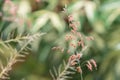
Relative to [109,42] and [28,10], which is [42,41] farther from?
[109,42]

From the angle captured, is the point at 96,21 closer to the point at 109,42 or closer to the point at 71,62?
the point at 109,42

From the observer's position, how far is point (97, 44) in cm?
241

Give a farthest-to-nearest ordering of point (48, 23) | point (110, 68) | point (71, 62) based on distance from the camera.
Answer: point (48, 23) → point (110, 68) → point (71, 62)

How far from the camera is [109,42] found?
2408 mm

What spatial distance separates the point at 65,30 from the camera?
96.3 inches

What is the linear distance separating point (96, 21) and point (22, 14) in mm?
391

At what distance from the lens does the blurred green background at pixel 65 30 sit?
232 centimetres

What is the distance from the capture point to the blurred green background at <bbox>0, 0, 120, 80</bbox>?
2.32m

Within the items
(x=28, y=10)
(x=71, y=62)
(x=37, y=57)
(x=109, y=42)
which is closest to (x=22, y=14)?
(x=28, y=10)

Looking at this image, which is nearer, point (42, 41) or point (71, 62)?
point (71, 62)

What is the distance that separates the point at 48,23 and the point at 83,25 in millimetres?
189

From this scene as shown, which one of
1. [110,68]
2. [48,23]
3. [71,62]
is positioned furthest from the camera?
[48,23]

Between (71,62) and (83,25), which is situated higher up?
(71,62)

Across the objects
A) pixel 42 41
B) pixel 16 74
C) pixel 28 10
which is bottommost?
pixel 16 74
